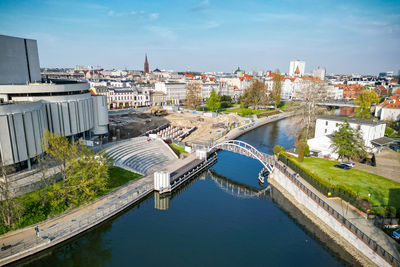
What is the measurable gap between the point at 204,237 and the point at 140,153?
22833 millimetres

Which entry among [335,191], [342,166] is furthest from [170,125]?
[335,191]

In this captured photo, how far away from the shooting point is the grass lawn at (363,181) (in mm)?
30047

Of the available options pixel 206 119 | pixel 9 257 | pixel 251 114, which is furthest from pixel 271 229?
pixel 251 114

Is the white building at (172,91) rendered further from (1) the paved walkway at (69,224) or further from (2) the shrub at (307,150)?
(1) the paved walkway at (69,224)

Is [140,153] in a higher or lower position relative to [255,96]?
lower

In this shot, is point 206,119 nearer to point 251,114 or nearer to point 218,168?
point 251,114

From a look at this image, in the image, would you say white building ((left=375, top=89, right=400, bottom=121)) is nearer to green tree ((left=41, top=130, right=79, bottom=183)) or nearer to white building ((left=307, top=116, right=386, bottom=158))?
white building ((left=307, top=116, right=386, bottom=158))

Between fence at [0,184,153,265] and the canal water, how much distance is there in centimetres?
82

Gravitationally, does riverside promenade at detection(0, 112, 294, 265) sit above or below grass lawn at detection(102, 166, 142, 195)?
below

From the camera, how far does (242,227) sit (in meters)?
29.6

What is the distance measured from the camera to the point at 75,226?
87.4ft

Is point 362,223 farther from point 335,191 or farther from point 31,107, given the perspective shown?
point 31,107

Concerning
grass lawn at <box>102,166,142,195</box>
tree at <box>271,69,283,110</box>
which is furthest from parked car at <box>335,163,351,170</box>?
tree at <box>271,69,283,110</box>

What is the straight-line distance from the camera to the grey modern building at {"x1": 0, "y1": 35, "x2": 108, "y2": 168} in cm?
3059
